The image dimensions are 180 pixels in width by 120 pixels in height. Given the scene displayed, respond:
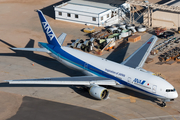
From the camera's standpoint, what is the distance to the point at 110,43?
274ft

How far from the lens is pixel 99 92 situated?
181 ft

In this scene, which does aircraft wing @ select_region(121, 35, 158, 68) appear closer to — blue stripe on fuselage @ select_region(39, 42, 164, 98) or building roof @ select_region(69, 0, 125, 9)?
blue stripe on fuselage @ select_region(39, 42, 164, 98)

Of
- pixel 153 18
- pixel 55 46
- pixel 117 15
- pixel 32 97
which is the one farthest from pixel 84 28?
pixel 32 97

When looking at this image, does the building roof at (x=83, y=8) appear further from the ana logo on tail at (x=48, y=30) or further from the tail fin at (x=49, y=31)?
the ana logo on tail at (x=48, y=30)

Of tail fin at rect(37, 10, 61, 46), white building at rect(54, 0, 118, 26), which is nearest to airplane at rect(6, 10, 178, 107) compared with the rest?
tail fin at rect(37, 10, 61, 46)

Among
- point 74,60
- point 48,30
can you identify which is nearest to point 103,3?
point 48,30

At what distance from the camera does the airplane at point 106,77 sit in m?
53.2

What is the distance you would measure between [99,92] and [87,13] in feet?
163

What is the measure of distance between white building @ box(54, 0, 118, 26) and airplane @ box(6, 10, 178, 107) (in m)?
33.4

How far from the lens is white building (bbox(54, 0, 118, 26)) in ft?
328

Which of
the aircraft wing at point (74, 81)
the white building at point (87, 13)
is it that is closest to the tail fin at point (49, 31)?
the aircraft wing at point (74, 81)

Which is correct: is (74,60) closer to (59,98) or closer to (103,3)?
(59,98)

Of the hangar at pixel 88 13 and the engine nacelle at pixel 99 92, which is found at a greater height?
the hangar at pixel 88 13

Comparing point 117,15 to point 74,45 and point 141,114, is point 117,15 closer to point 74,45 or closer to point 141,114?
Result: point 74,45
